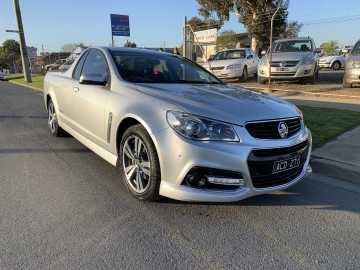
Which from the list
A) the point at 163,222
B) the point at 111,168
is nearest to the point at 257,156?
the point at 163,222

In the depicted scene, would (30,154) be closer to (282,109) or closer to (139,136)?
(139,136)

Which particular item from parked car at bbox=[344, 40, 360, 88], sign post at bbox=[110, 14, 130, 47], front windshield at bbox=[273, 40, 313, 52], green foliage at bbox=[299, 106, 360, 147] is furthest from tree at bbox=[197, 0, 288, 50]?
green foliage at bbox=[299, 106, 360, 147]

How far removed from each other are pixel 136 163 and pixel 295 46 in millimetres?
12178

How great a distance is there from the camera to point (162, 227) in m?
3.17

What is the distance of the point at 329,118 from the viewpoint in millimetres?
7176

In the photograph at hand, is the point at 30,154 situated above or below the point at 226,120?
below

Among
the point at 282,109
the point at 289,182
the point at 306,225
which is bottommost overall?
the point at 306,225

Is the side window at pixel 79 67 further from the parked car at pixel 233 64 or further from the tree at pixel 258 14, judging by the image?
the tree at pixel 258 14

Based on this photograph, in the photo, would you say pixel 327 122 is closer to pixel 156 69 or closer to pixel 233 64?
pixel 156 69

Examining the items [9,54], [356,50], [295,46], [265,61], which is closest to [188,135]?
[356,50]

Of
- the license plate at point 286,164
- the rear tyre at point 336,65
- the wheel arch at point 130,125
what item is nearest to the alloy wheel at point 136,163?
the wheel arch at point 130,125

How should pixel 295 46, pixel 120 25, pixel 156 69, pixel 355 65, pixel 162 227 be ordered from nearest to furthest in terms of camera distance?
pixel 162 227 → pixel 156 69 → pixel 355 65 → pixel 295 46 → pixel 120 25

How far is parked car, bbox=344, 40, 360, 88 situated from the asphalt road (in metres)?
8.27

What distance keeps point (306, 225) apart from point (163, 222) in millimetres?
1263
